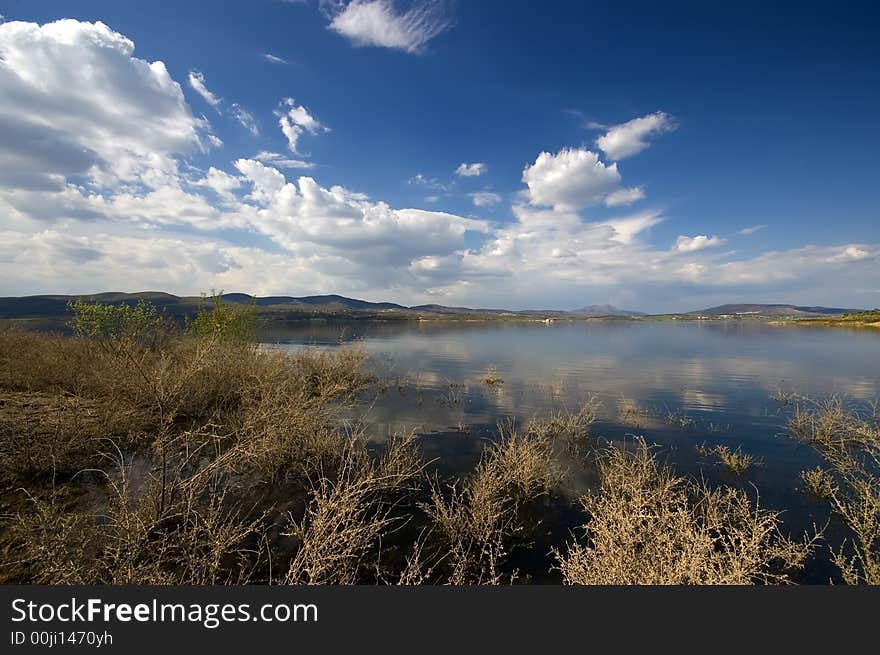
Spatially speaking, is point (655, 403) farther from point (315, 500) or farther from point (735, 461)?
point (315, 500)

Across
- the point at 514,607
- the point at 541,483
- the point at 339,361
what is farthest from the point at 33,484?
the point at 339,361

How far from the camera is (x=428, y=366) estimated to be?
39656mm

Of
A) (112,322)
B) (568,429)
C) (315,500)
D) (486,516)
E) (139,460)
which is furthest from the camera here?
(112,322)

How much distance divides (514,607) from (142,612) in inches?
183

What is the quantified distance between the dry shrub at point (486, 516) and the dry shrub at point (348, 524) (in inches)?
49.4

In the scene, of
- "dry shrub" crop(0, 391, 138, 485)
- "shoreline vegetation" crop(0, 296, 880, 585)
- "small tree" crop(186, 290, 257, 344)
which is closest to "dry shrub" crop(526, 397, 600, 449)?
"shoreline vegetation" crop(0, 296, 880, 585)

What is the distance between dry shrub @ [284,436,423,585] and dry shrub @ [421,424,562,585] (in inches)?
49.4

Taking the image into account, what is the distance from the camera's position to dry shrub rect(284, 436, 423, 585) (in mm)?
5688

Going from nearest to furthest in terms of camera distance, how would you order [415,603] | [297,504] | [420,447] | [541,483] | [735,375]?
[415,603]
[297,504]
[541,483]
[420,447]
[735,375]

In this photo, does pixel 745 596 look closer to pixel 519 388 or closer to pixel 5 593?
pixel 5 593

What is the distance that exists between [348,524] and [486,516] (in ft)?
11.9

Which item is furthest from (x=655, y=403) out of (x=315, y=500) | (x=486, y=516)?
(x=315, y=500)

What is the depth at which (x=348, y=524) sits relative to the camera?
8.50 metres

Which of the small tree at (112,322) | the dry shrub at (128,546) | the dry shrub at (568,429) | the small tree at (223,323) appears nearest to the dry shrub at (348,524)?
the dry shrub at (128,546)
